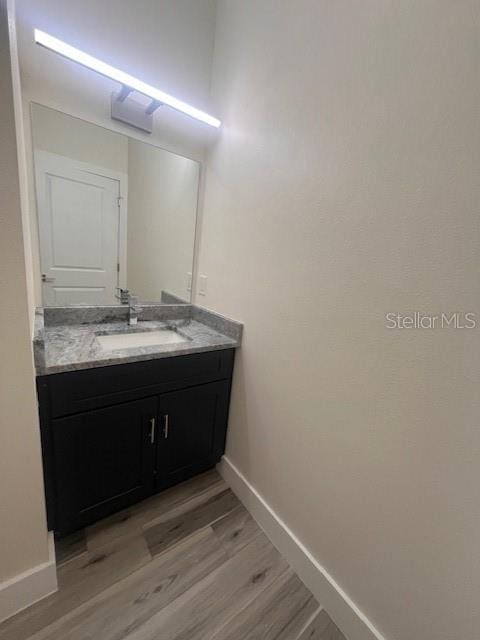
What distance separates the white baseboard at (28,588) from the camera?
37.2 inches

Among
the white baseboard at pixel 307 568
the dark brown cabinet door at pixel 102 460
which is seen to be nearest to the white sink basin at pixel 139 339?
the dark brown cabinet door at pixel 102 460

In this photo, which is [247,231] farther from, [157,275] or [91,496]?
[91,496]

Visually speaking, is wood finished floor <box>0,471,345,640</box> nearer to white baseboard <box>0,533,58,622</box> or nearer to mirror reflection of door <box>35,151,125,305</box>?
white baseboard <box>0,533,58,622</box>

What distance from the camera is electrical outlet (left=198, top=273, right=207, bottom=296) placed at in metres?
1.74

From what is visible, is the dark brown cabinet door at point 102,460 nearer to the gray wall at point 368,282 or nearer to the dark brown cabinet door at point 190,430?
the dark brown cabinet door at point 190,430

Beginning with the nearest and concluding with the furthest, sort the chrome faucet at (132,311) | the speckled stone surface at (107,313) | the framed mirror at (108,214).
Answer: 1. the framed mirror at (108,214)
2. the speckled stone surface at (107,313)
3. the chrome faucet at (132,311)

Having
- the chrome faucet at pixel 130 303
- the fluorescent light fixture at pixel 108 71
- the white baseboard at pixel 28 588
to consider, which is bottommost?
the white baseboard at pixel 28 588

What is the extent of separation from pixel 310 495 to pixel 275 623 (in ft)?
1.50

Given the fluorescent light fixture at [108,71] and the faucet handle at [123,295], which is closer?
the fluorescent light fixture at [108,71]

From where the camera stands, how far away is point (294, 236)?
1133mm

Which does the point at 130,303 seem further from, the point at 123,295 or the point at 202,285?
the point at 202,285

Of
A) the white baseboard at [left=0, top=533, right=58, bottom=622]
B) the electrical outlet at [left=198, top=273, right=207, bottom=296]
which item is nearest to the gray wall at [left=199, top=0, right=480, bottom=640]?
the electrical outlet at [left=198, top=273, right=207, bottom=296]

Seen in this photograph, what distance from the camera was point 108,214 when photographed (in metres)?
1.53

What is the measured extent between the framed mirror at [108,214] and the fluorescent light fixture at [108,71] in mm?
249
